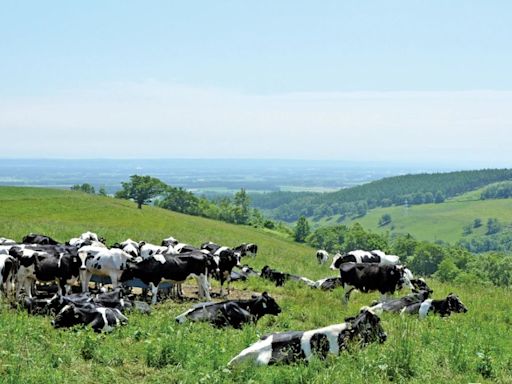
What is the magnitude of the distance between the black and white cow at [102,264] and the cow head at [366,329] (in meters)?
9.05

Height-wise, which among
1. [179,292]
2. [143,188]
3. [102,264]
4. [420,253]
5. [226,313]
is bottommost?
[420,253]

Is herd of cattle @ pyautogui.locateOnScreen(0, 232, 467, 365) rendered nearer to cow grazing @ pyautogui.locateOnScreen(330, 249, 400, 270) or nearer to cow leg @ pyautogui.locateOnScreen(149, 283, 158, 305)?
cow leg @ pyautogui.locateOnScreen(149, 283, 158, 305)

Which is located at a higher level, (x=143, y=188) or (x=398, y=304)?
(x=398, y=304)

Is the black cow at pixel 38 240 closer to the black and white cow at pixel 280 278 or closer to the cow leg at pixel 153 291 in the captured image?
the cow leg at pixel 153 291

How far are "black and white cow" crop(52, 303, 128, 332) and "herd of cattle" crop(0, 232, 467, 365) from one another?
2 cm

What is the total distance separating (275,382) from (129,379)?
2.50 m

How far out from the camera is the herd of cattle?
11.1 metres

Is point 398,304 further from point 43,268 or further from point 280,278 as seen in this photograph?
point 43,268

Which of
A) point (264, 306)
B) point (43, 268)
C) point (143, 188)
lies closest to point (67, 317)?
point (43, 268)

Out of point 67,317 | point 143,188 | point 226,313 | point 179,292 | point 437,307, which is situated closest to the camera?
point 67,317

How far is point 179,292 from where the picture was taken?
63.7ft

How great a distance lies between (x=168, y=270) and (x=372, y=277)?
268 inches

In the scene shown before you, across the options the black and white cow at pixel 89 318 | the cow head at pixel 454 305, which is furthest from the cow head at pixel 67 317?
the cow head at pixel 454 305

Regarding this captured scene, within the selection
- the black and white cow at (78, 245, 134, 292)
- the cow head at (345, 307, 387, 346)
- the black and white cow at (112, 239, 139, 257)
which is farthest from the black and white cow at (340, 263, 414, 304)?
the black and white cow at (112, 239, 139, 257)
